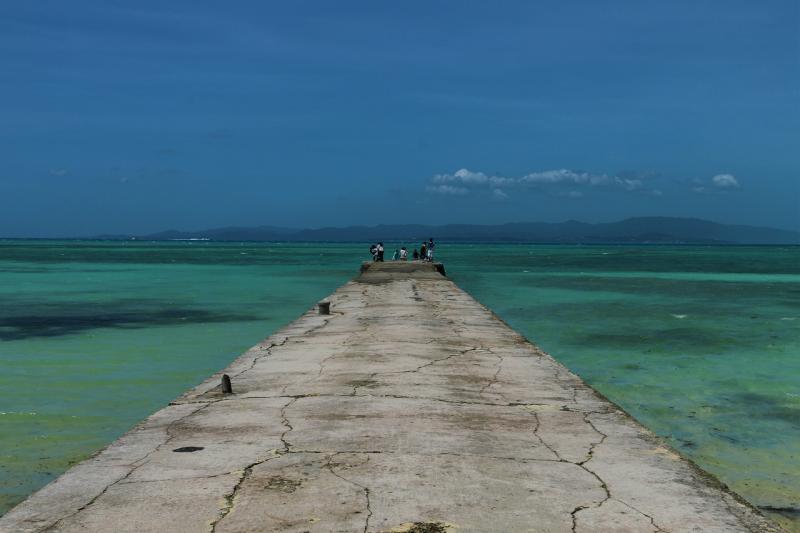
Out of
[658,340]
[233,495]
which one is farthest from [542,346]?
[233,495]

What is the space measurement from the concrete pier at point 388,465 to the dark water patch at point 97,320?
36.5ft

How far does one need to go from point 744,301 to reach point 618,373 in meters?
19.0

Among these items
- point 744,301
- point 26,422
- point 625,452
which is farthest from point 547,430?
point 744,301

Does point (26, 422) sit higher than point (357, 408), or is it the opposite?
point (357, 408)

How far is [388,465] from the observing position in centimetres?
512

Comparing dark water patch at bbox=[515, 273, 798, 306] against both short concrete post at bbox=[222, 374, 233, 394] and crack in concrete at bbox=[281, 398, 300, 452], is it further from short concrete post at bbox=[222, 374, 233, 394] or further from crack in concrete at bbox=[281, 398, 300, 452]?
crack in concrete at bbox=[281, 398, 300, 452]

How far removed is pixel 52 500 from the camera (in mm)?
4543

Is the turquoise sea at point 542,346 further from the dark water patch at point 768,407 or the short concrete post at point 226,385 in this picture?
the short concrete post at point 226,385

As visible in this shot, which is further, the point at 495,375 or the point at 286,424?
the point at 495,375

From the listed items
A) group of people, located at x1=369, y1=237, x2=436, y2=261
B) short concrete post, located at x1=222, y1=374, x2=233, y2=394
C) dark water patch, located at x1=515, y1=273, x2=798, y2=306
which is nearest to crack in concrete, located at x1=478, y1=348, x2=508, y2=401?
short concrete post, located at x1=222, y1=374, x2=233, y2=394

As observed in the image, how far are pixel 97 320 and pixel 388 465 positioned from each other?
17543 mm

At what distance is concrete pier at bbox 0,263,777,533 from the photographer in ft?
13.8

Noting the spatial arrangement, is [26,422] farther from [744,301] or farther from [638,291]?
[638,291]

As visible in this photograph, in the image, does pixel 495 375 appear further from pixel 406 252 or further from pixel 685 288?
pixel 406 252
